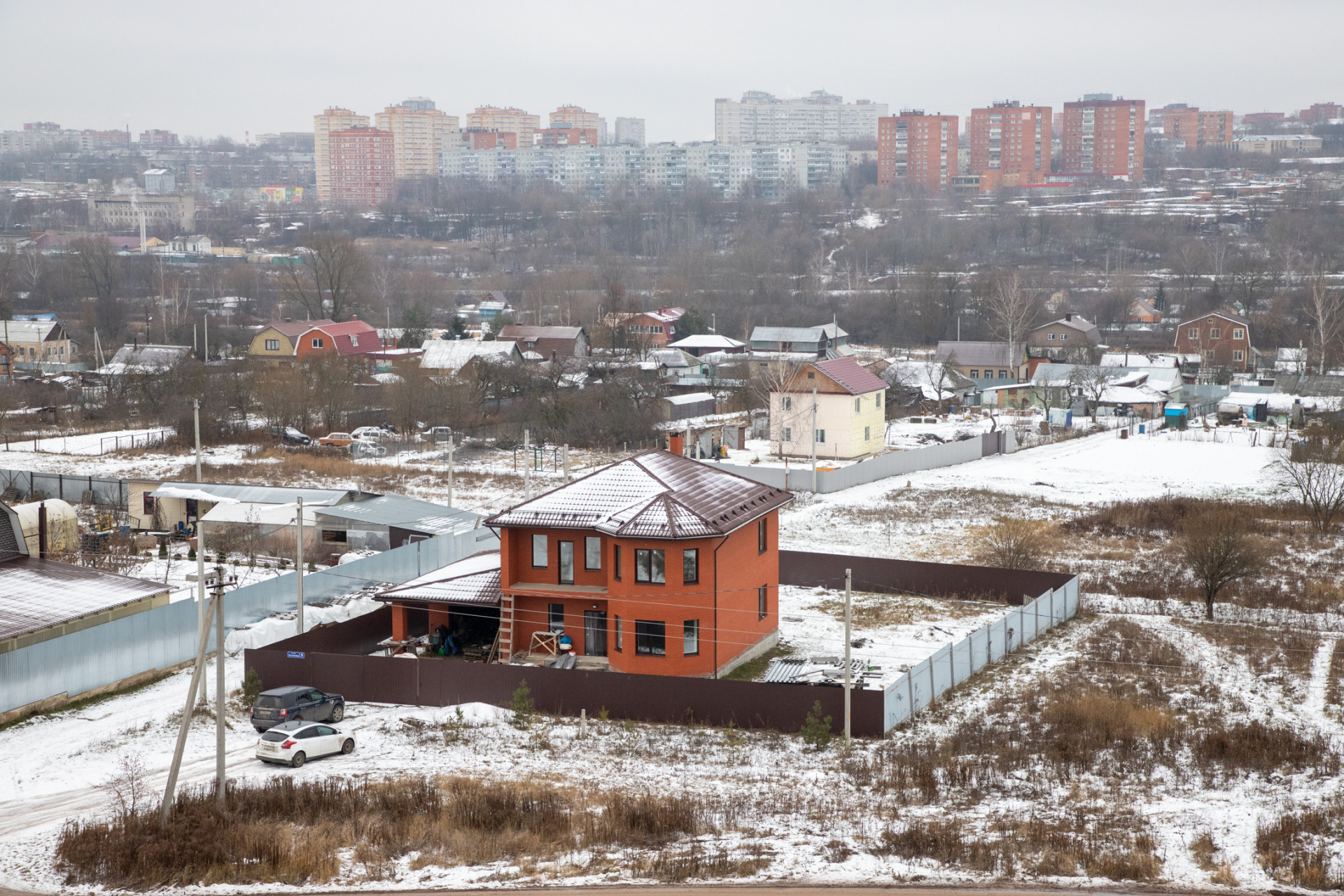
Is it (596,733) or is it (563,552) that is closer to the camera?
(596,733)

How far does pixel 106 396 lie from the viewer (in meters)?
60.1

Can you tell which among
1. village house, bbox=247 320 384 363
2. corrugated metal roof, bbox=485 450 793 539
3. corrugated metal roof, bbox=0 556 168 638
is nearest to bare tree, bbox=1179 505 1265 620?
corrugated metal roof, bbox=485 450 793 539

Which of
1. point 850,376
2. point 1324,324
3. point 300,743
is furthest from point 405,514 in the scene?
point 1324,324

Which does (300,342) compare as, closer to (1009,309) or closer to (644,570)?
(1009,309)

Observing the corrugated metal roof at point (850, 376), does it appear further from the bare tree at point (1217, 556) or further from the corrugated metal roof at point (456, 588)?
the corrugated metal roof at point (456, 588)

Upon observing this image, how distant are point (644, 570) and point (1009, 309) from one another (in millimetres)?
56909

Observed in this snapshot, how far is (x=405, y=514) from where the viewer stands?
33531 mm

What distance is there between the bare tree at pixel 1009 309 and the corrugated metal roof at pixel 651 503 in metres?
49.2

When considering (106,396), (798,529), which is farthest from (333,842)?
(106,396)

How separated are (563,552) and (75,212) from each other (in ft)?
606

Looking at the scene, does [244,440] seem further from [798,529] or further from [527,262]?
[527,262]

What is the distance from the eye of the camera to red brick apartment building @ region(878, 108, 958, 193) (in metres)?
196

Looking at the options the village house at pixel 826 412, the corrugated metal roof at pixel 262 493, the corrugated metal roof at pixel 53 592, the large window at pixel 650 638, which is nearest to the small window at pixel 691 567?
the large window at pixel 650 638

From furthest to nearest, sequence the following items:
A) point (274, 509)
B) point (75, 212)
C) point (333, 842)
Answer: point (75, 212)
point (274, 509)
point (333, 842)
